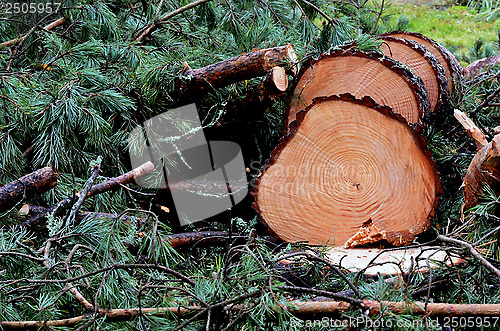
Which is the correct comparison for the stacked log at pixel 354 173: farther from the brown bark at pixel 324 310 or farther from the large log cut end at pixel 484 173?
the brown bark at pixel 324 310

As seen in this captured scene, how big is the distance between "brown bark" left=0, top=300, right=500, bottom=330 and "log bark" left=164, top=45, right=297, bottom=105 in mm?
1250

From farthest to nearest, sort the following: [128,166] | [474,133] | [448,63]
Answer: [448,63] → [128,166] → [474,133]

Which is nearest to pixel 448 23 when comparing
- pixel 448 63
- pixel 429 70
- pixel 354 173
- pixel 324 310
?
pixel 448 63

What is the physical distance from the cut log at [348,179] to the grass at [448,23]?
4717 millimetres

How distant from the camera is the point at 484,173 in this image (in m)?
1.70

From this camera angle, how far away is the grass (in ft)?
21.5

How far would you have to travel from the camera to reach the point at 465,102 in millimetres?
2619

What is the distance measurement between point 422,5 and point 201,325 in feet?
28.5

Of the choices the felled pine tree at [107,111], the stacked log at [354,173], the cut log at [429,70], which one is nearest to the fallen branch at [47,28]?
the felled pine tree at [107,111]

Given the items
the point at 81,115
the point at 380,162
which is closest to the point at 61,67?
the point at 81,115

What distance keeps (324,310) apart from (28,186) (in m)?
0.98

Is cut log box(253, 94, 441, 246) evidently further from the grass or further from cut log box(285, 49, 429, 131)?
the grass

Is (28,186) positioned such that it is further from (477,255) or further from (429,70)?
(429,70)

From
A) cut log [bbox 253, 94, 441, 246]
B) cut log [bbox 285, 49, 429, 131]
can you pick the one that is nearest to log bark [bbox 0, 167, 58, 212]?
cut log [bbox 253, 94, 441, 246]
